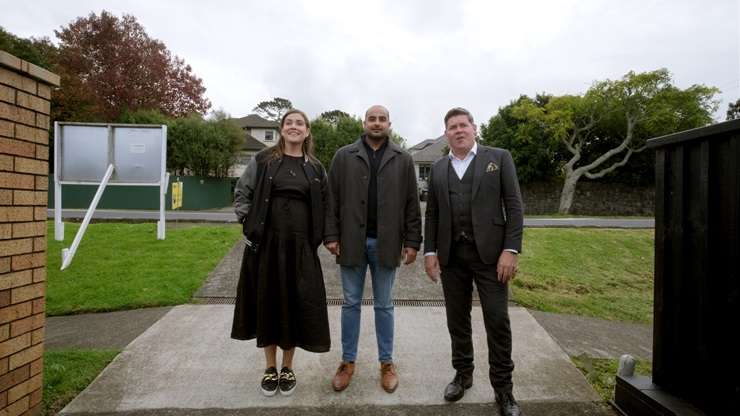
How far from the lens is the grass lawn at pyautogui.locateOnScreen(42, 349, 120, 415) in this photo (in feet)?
9.33

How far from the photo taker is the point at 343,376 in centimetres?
310

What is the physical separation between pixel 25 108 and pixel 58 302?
3519 millimetres

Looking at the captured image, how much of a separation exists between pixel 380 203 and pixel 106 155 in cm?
716

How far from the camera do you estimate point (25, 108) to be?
248cm

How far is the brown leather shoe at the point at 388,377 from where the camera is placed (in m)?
3.01

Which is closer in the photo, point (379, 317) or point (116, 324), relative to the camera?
point (379, 317)

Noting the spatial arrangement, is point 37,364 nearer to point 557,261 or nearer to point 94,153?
point 94,153

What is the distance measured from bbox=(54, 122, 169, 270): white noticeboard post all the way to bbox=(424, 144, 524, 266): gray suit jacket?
666 cm

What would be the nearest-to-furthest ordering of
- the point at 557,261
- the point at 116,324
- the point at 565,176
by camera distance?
the point at 116,324 < the point at 557,261 < the point at 565,176

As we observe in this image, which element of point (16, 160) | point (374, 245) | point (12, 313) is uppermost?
point (16, 160)

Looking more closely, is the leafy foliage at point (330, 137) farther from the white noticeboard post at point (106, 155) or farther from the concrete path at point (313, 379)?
the concrete path at point (313, 379)

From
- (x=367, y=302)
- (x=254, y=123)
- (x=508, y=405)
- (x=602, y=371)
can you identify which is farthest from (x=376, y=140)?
(x=254, y=123)

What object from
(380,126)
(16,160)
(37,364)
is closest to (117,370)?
(37,364)

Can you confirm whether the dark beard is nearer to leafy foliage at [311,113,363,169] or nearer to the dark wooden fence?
the dark wooden fence
